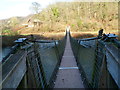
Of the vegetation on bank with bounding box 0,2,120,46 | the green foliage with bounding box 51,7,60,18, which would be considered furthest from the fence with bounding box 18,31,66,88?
the green foliage with bounding box 51,7,60,18

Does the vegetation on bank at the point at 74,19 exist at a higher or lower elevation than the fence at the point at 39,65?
higher

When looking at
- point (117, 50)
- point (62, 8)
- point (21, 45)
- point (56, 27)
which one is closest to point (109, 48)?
point (117, 50)

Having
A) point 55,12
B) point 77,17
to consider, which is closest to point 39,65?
point 77,17

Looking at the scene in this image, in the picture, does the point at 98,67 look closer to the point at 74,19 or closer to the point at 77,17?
the point at 77,17

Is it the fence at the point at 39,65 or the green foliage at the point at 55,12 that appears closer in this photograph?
the fence at the point at 39,65

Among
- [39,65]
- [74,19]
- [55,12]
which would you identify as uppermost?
[55,12]

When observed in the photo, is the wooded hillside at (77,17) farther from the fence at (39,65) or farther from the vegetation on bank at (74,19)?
the fence at (39,65)

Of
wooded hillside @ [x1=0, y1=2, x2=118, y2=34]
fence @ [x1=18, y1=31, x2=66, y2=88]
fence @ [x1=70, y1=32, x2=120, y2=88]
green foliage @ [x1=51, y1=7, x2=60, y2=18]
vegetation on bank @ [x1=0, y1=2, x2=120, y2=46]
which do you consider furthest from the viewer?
green foliage @ [x1=51, y1=7, x2=60, y2=18]

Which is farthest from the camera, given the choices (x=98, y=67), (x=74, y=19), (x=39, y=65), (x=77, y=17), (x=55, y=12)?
(x=55, y=12)

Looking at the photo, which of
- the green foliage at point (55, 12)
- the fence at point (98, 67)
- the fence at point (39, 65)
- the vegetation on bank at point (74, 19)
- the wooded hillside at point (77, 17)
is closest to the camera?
the fence at point (98, 67)

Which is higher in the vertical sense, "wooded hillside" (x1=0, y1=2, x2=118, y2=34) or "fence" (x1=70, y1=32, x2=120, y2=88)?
"wooded hillside" (x1=0, y1=2, x2=118, y2=34)

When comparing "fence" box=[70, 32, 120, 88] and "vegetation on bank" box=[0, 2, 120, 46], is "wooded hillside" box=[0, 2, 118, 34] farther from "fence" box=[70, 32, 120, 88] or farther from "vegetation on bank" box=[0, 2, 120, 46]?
"fence" box=[70, 32, 120, 88]

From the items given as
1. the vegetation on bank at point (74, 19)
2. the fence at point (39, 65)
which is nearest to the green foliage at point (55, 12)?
the vegetation on bank at point (74, 19)

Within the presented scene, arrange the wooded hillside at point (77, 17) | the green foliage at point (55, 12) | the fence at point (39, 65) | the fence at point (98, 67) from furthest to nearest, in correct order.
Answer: the green foliage at point (55, 12) < the wooded hillside at point (77, 17) < the fence at point (39, 65) < the fence at point (98, 67)
